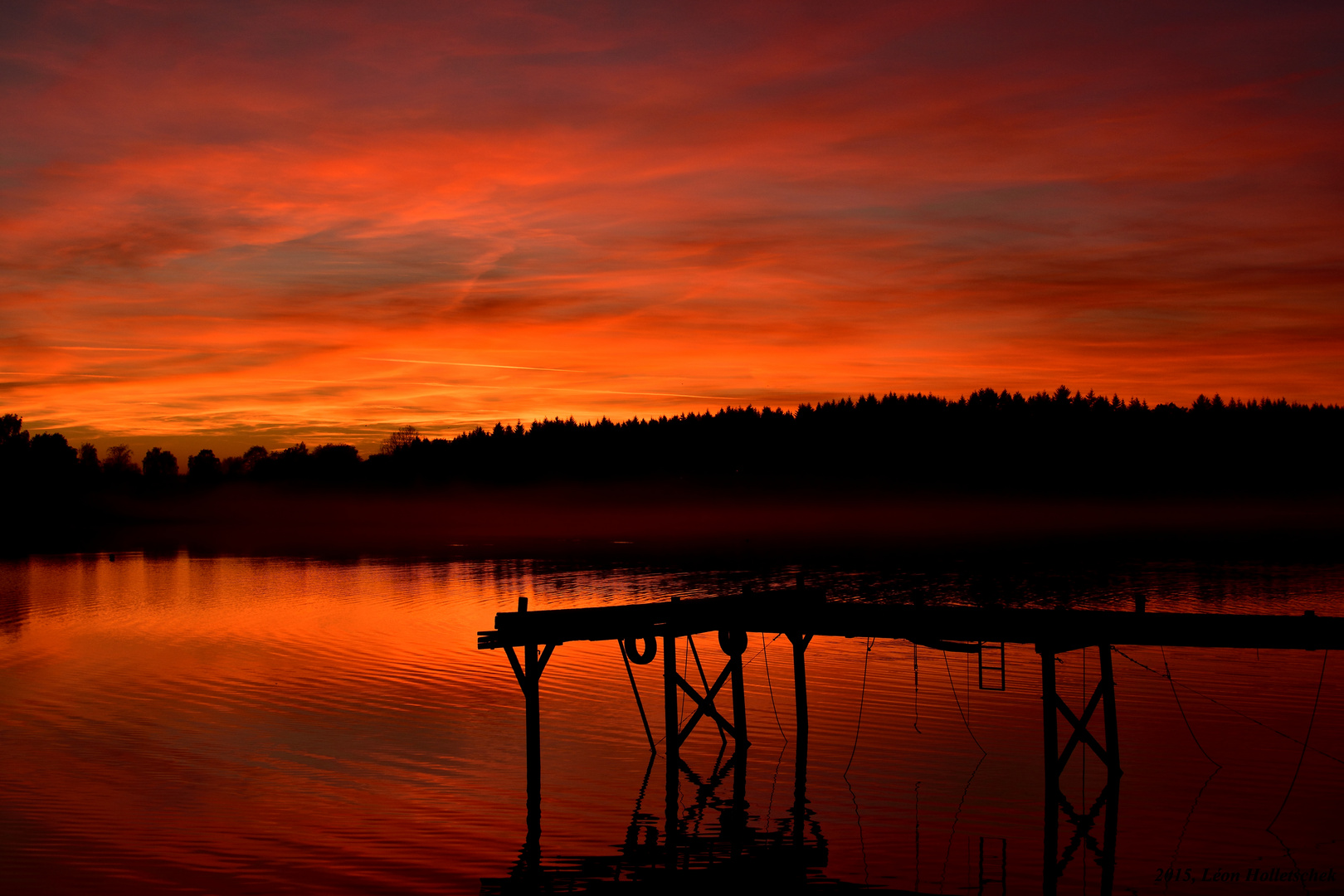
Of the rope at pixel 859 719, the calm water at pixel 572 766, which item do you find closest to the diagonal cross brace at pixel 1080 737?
the calm water at pixel 572 766

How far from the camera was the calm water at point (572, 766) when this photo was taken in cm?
1753

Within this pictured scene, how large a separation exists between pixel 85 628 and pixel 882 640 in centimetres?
3337

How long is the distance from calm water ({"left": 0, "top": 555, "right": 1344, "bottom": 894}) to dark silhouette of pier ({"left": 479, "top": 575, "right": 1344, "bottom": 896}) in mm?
259

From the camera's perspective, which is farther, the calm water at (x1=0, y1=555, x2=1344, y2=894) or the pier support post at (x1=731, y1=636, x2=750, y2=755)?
the pier support post at (x1=731, y1=636, x2=750, y2=755)

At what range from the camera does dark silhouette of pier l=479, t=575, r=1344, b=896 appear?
1738 centimetres

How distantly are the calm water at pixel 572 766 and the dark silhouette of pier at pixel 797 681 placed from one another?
10.2 inches

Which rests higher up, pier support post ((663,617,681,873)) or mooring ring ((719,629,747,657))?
mooring ring ((719,629,747,657))

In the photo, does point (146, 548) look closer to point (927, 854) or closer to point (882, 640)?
point (882, 640)

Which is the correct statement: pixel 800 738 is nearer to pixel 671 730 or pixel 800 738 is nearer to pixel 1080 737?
pixel 671 730

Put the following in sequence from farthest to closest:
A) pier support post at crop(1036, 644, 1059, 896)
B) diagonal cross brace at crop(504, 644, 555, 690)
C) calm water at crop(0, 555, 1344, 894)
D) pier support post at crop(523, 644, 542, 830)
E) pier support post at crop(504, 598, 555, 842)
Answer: diagonal cross brace at crop(504, 644, 555, 690) < pier support post at crop(523, 644, 542, 830) < pier support post at crop(504, 598, 555, 842) < pier support post at crop(1036, 644, 1059, 896) < calm water at crop(0, 555, 1344, 894)

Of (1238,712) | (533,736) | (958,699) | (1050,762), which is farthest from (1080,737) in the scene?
(533,736)

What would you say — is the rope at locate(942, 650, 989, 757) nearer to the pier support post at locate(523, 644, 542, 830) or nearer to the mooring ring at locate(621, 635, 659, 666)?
the mooring ring at locate(621, 635, 659, 666)

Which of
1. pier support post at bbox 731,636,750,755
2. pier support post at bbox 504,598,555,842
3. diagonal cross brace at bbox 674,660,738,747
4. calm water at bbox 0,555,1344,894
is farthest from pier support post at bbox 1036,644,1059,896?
pier support post at bbox 504,598,555,842

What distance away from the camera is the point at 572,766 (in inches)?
932
